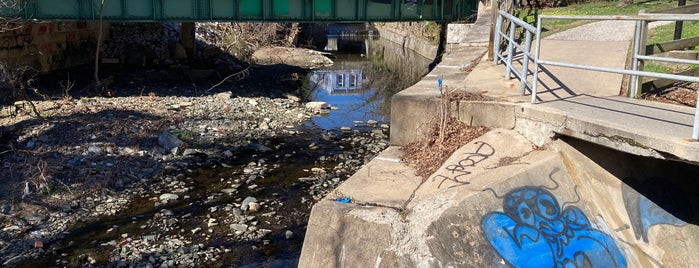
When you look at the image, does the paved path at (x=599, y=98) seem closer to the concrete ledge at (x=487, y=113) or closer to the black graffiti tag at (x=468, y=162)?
the concrete ledge at (x=487, y=113)

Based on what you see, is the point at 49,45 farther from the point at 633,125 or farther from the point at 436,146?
the point at 633,125

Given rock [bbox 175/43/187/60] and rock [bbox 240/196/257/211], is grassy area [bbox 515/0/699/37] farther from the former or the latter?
rock [bbox 175/43/187/60]

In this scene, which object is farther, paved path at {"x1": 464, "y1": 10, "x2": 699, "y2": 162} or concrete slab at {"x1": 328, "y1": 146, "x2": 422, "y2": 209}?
concrete slab at {"x1": 328, "y1": 146, "x2": 422, "y2": 209}

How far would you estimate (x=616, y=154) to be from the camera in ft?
20.2

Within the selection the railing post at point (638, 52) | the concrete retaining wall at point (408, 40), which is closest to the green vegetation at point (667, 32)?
the railing post at point (638, 52)

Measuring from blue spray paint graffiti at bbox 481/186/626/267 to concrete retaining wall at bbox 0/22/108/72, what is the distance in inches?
645

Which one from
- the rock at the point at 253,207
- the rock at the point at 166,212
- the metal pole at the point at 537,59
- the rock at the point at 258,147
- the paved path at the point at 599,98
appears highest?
the metal pole at the point at 537,59

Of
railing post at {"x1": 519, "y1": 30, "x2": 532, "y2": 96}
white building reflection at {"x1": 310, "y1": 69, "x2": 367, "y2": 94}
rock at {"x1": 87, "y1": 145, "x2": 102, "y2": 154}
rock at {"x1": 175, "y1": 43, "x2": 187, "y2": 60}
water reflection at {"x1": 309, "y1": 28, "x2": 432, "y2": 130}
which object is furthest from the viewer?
rock at {"x1": 175, "y1": 43, "x2": 187, "y2": 60}

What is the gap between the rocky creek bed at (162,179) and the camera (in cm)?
883

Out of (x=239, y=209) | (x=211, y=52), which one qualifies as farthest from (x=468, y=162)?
(x=211, y=52)

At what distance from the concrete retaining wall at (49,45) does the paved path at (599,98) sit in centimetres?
1461

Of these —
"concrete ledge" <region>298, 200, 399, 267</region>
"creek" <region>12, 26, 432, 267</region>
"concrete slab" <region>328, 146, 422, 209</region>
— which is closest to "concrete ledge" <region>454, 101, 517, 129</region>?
"concrete slab" <region>328, 146, 422, 209</region>

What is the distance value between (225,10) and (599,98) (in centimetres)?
1453

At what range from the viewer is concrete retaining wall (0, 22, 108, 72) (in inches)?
724
